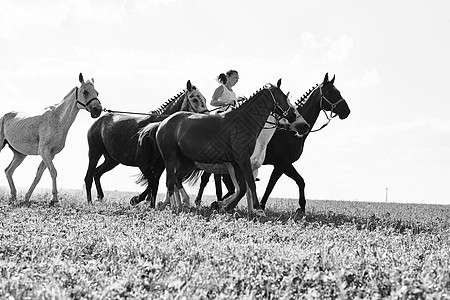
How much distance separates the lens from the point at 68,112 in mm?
15320

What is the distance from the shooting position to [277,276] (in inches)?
200

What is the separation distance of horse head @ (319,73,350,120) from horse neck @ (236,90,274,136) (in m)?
3.09

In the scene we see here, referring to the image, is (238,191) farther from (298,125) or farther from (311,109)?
(311,109)

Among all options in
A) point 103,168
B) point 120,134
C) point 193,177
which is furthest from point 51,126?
point 193,177

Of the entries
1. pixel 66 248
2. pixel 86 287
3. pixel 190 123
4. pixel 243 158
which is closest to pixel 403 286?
pixel 86 287

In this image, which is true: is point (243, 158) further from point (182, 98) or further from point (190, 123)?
point (182, 98)

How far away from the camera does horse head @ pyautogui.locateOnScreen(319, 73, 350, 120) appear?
49.2ft

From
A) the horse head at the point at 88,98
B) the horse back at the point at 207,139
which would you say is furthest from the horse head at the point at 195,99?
the horse head at the point at 88,98

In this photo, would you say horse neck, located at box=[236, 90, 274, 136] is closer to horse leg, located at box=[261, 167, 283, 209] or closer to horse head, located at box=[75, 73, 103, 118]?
horse leg, located at box=[261, 167, 283, 209]

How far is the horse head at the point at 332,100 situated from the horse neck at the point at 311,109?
0.13 metres

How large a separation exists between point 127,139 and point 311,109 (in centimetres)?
453

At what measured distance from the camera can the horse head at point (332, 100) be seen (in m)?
15.0

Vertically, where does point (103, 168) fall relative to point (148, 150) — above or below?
below

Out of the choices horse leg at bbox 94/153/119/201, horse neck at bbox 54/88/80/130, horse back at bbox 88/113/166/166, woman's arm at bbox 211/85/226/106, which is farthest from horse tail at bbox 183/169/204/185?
horse neck at bbox 54/88/80/130
